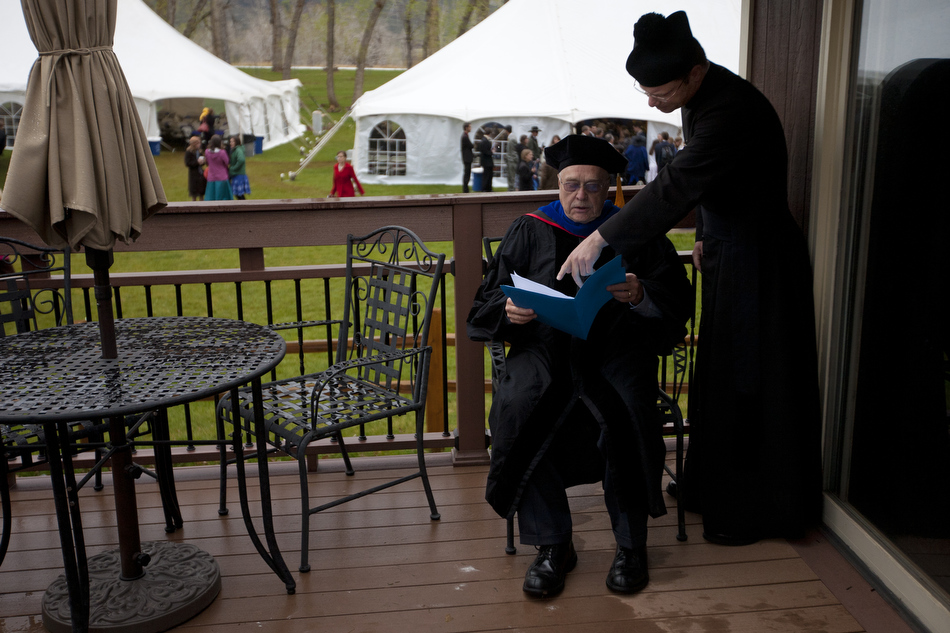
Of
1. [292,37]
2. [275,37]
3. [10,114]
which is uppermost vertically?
[275,37]

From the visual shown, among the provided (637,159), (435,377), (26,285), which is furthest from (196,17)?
(26,285)

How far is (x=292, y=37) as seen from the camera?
1118 inches

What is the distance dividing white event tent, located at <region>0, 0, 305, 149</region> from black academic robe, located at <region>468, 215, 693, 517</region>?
13698mm

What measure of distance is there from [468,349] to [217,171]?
40.4ft

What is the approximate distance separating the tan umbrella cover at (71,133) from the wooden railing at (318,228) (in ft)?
3.20

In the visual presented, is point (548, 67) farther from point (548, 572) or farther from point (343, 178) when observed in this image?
point (548, 572)

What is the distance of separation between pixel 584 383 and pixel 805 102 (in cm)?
126

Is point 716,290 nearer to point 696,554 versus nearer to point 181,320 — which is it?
point 696,554

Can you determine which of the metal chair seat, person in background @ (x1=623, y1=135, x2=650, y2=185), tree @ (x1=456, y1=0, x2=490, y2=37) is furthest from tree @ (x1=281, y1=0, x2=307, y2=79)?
the metal chair seat

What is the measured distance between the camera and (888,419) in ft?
7.84

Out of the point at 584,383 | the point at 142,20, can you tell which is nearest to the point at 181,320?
the point at 584,383

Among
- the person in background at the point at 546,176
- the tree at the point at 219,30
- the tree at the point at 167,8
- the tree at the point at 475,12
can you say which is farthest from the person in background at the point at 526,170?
the tree at the point at 219,30

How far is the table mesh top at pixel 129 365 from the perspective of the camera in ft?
6.33

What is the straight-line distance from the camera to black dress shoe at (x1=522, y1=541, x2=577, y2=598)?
2.35 meters
